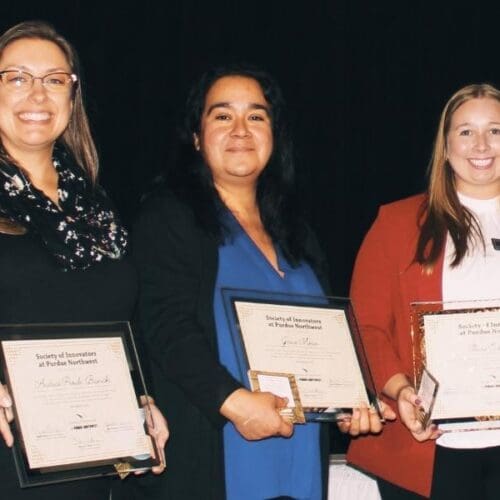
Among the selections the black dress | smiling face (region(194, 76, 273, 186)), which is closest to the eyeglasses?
the black dress

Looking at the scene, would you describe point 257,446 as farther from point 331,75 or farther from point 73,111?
point 331,75

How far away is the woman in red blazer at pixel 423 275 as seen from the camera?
2.98 meters

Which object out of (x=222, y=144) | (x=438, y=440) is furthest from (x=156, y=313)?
(x=438, y=440)

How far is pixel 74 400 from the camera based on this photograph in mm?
2518

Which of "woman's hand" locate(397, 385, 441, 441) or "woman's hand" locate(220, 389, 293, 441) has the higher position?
"woman's hand" locate(220, 389, 293, 441)

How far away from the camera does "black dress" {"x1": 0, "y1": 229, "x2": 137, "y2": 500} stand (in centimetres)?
246

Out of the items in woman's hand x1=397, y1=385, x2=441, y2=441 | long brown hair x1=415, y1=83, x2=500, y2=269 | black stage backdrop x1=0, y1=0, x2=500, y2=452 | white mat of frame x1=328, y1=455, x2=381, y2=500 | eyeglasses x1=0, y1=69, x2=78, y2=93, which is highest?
black stage backdrop x1=0, y1=0, x2=500, y2=452

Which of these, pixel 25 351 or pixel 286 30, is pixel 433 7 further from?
pixel 25 351

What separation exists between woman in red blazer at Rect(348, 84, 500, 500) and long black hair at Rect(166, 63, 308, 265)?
10.5 inches

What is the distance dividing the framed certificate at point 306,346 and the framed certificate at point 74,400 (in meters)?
0.32

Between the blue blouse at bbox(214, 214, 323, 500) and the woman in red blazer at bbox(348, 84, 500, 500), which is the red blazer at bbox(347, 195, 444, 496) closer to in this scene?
the woman in red blazer at bbox(348, 84, 500, 500)

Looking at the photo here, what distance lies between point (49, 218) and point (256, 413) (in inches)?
28.6

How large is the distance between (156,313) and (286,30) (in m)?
2.72

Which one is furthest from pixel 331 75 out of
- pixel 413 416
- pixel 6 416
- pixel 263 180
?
pixel 6 416
